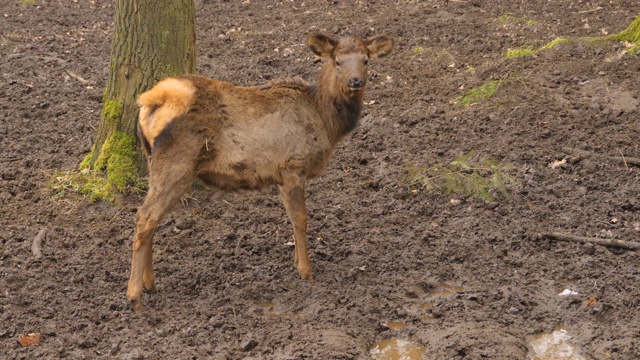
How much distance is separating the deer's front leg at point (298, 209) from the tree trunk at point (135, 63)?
6.27ft

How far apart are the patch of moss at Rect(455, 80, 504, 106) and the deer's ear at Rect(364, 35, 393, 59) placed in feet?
8.09

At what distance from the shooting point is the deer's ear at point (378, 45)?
7.66 meters

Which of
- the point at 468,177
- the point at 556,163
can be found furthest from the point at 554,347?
the point at 556,163

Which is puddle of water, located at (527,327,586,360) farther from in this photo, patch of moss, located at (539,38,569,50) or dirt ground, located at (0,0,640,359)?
patch of moss, located at (539,38,569,50)

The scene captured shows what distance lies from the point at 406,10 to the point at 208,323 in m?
8.34

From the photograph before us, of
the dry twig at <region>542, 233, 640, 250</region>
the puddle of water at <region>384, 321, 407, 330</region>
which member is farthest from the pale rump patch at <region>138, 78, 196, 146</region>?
the dry twig at <region>542, 233, 640, 250</region>

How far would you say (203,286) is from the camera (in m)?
7.01

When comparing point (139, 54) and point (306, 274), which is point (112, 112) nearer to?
point (139, 54)

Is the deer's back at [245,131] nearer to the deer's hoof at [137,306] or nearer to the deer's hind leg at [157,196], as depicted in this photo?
the deer's hind leg at [157,196]

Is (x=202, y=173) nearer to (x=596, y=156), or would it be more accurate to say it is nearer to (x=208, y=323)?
(x=208, y=323)

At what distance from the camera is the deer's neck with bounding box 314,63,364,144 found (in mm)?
7430

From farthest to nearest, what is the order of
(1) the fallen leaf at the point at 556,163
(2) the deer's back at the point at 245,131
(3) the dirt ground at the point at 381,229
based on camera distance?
1. (1) the fallen leaf at the point at 556,163
2. (2) the deer's back at the point at 245,131
3. (3) the dirt ground at the point at 381,229

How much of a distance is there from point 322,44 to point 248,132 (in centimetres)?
110

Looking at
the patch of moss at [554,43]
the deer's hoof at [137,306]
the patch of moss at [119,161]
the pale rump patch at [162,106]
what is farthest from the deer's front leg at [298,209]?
the patch of moss at [554,43]
